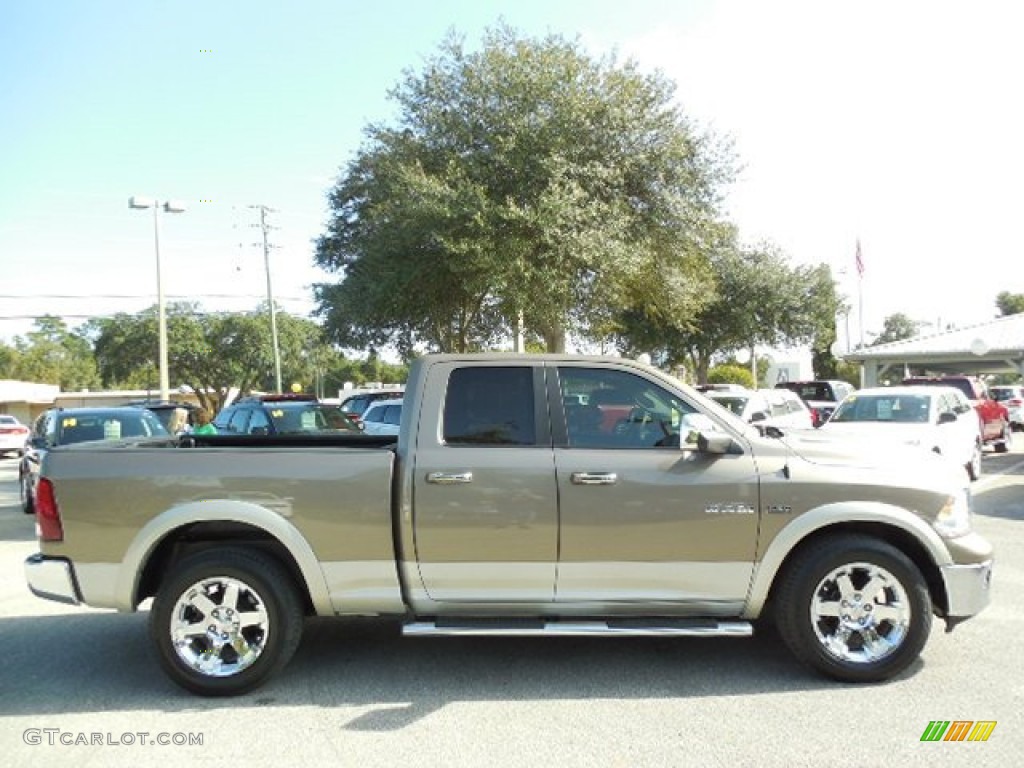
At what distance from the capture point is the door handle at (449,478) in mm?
4727

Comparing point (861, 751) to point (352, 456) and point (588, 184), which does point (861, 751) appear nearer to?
point (352, 456)

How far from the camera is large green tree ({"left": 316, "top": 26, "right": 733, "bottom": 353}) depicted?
15.9 m

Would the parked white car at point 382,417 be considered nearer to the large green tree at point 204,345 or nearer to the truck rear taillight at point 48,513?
the truck rear taillight at point 48,513

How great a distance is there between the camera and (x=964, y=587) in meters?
4.73

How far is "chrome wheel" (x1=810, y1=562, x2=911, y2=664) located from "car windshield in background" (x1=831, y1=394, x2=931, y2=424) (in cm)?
906

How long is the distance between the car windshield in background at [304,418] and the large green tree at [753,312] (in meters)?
19.7

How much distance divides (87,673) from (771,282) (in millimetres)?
32446

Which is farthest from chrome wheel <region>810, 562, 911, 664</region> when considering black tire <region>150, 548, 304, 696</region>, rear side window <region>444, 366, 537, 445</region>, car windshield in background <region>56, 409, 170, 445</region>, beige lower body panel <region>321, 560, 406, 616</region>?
car windshield in background <region>56, 409, 170, 445</region>

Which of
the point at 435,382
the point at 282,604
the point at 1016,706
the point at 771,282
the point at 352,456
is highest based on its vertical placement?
the point at 771,282

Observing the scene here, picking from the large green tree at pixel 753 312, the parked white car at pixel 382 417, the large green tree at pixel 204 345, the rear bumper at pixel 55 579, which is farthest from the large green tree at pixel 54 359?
the rear bumper at pixel 55 579

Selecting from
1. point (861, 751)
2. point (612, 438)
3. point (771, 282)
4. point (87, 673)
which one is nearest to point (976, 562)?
point (861, 751)

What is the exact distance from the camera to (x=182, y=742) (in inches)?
164

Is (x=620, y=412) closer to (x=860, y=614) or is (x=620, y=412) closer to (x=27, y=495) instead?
(x=860, y=614)

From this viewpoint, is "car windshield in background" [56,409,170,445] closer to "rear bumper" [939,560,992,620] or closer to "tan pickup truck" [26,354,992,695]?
"tan pickup truck" [26,354,992,695]
